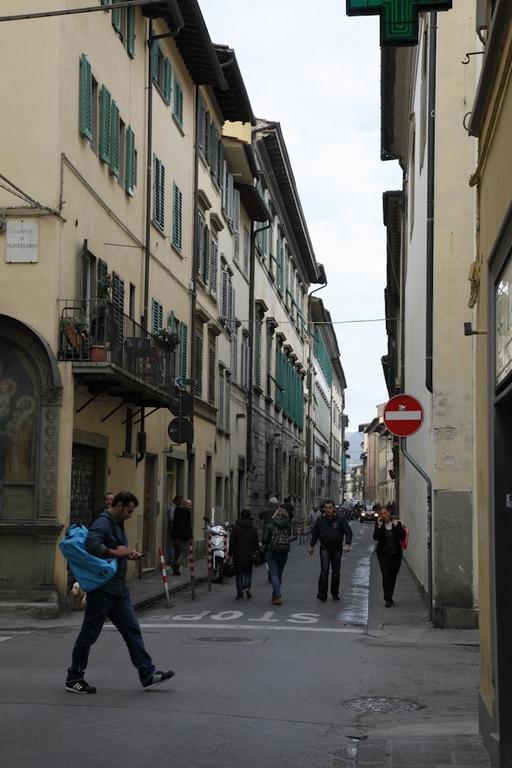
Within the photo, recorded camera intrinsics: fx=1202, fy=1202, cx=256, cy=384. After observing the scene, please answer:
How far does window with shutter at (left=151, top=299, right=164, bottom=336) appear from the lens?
2558cm

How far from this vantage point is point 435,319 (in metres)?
17.0

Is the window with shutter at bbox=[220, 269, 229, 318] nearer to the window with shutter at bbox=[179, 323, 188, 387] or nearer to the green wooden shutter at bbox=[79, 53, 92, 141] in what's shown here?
the window with shutter at bbox=[179, 323, 188, 387]

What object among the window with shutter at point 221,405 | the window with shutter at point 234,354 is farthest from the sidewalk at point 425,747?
the window with shutter at point 234,354

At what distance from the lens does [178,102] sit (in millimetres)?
28734

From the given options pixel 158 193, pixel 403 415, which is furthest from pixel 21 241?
pixel 158 193

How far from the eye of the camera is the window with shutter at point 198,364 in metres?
31.3

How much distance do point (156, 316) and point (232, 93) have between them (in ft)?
35.5

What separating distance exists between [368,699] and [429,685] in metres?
1.17

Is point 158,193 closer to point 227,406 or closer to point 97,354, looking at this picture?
point 97,354

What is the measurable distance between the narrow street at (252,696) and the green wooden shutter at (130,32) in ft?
36.5

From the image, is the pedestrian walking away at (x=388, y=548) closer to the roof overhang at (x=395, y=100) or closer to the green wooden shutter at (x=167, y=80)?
the roof overhang at (x=395, y=100)

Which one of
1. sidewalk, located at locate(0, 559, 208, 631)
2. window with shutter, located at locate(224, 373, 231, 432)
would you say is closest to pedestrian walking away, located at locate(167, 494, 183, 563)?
sidewalk, located at locate(0, 559, 208, 631)

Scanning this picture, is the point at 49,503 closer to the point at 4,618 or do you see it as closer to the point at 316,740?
the point at 4,618

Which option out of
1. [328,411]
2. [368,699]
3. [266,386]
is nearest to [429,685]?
[368,699]
